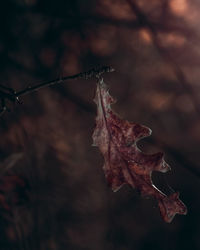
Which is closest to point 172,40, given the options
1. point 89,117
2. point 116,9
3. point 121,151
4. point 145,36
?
point 145,36

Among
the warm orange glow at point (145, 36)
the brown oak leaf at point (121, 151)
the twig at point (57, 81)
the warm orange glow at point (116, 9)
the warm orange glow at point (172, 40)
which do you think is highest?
the warm orange glow at point (116, 9)

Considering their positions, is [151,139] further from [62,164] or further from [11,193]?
[11,193]

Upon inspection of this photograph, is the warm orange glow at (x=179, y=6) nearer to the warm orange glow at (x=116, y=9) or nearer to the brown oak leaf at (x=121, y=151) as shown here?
the warm orange glow at (x=116, y=9)

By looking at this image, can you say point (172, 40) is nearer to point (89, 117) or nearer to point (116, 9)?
point (116, 9)

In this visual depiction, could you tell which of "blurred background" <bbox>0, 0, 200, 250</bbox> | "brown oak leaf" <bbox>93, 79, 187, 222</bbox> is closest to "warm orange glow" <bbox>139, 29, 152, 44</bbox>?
"blurred background" <bbox>0, 0, 200, 250</bbox>

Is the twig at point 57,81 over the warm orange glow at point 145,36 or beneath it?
beneath

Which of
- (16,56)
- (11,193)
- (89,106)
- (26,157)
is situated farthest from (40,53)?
(11,193)

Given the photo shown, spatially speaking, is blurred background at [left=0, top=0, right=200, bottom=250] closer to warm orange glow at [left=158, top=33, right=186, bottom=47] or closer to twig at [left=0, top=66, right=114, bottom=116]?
warm orange glow at [left=158, top=33, right=186, bottom=47]

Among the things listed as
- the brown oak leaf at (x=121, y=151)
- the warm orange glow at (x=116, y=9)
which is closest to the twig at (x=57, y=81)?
the brown oak leaf at (x=121, y=151)
